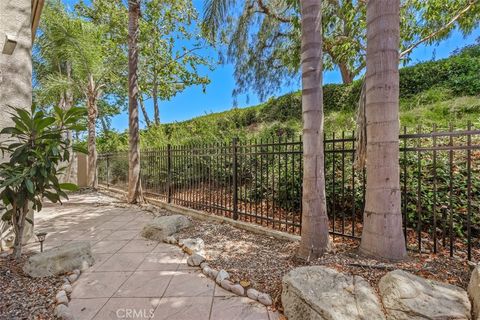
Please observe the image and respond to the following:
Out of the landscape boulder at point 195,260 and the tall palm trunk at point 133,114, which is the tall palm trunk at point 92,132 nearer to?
the tall palm trunk at point 133,114

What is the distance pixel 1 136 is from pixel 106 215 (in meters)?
2.97

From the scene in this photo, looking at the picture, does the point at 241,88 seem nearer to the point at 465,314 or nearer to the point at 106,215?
the point at 106,215

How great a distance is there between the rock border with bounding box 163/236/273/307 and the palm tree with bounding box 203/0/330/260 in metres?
0.76

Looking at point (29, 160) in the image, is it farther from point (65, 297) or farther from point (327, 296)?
point (327, 296)

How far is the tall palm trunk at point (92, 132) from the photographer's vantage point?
1038 centimetres

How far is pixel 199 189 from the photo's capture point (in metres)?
6.06

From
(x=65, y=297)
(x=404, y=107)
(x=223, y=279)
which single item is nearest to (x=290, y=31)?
(x=404, y=107)

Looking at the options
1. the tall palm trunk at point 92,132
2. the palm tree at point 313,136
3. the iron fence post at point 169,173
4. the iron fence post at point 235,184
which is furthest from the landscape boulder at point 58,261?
the tall palm trunk at point 92,132

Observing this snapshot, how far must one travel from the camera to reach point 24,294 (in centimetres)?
240

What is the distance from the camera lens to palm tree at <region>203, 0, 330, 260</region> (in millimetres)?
2820

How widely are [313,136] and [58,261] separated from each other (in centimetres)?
317

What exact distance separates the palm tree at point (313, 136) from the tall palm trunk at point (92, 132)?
1003 cm

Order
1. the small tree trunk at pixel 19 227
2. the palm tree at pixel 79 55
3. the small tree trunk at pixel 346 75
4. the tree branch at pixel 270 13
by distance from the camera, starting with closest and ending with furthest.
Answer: the small tree trunk at pixel 19 227
the tree branch at pixel 270 13
the palm tree at pixel 79 55
the small tree trunk at pixel 346 75

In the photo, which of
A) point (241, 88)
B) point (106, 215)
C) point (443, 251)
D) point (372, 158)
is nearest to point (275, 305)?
point (372, 158)
